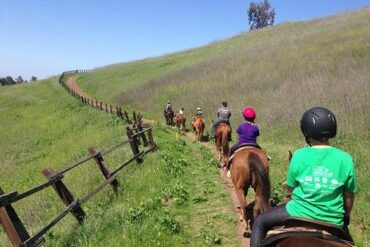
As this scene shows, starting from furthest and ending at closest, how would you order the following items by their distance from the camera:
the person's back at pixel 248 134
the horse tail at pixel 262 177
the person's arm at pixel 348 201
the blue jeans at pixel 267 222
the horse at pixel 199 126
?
the horse at pixel 199 126 → the person's back at pixel 248 134 → the horse tail at pixel 262 177 → the blue jeans at pixel 267 222 → the person's arm at pixel 348 201

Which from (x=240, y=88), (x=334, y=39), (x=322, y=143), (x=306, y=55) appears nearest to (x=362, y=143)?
(x=322, y=143)

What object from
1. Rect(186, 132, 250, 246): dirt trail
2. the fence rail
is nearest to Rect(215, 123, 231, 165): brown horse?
Rect(186, 132, 250, 246): dirt trail

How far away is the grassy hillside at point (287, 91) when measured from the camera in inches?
536

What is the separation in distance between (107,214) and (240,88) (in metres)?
20.5

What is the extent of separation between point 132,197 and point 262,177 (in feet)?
13.9

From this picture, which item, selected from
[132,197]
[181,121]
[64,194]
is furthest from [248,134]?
[181,121]

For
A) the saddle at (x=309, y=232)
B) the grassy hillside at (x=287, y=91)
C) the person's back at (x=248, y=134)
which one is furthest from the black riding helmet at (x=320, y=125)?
the person's back at (x=248, y=134)

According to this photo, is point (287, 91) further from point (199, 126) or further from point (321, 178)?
point (321, 178)

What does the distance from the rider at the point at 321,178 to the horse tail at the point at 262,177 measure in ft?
10.5

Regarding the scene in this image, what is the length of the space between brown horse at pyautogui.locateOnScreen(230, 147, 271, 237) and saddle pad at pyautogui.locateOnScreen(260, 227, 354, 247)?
11.1 ft

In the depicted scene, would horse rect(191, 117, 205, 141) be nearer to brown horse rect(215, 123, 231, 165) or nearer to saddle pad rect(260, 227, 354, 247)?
brown horse rect(215, 123, 231, 165)

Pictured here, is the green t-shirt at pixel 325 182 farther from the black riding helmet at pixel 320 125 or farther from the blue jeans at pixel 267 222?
the blue jeans at pixel 267 222

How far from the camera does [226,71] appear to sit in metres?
36.6

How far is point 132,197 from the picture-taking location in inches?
437
